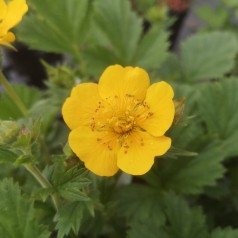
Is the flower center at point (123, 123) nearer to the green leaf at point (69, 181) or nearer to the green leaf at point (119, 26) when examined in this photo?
the green leaf at point (69, 181)

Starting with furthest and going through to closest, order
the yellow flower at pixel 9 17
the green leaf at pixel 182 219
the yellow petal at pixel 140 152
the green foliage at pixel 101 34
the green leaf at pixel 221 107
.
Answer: the green foliage at pixel 101 34 < the green leaf at pixel 221 107 < the green leaf at pixel 182 219 < the yellow flower at pixel 9 17 < the yellow petal at pixel 140 152

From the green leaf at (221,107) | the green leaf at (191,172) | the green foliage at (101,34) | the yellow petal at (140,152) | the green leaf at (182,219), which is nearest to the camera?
the yellow petal at (140,152)

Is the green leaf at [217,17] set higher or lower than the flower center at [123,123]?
lower

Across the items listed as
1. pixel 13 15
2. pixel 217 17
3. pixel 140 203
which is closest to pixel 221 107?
pixel 140 203

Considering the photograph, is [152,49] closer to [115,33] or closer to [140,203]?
[115,33]

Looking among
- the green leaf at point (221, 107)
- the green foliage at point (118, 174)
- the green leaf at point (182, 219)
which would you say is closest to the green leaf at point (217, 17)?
the green foliage at point (118, 174)

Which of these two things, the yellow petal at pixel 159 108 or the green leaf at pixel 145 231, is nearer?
the yellow petal at pixel 159 108

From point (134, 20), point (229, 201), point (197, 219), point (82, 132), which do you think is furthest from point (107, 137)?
point (134, 20)
